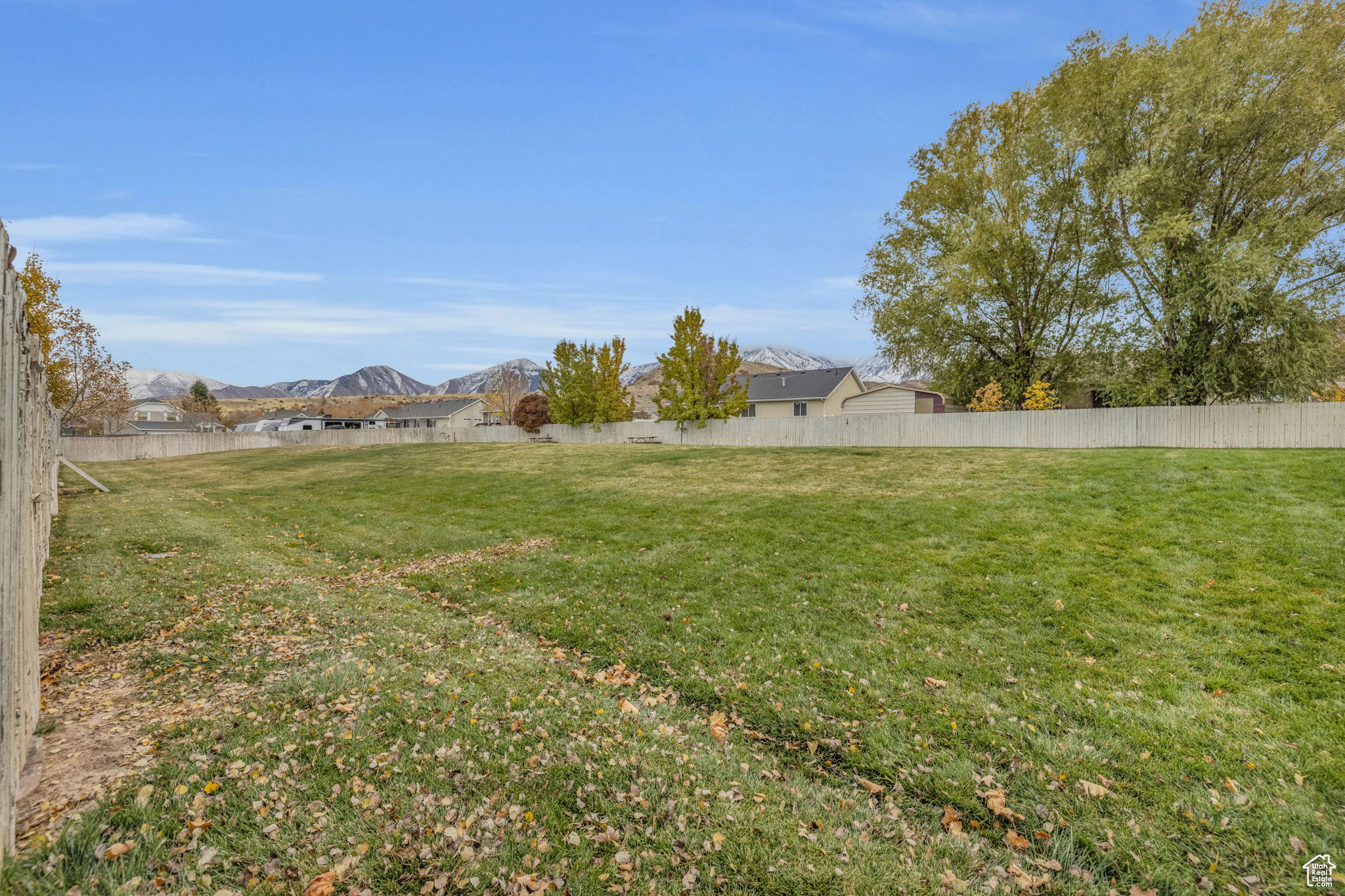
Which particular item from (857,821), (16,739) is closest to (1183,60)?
(857,821)

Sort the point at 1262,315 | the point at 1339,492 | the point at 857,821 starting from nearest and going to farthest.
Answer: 1. the point at 857,821
2. the point at 1339,492
3. the point at 1262,315

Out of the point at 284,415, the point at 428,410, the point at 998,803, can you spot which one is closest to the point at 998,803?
the point at 998,803

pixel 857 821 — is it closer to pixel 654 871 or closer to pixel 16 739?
pixel 654 871

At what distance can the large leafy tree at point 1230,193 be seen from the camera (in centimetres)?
1839

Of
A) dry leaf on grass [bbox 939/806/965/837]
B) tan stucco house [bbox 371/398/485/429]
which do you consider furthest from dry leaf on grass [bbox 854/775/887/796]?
tan stucco house [bbox 371/398/485/429]

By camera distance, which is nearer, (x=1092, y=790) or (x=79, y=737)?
(x=1092, y=790)

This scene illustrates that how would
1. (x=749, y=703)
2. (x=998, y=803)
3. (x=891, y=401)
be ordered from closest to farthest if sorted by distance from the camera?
(x=998, y=803) < (x=749, y=703) < (x=891, y=401)

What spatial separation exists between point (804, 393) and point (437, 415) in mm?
53305

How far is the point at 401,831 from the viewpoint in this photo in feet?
11.0

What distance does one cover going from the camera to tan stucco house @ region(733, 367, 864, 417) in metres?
42.1

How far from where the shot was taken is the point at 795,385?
148ft

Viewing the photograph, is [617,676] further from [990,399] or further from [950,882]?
[990,399]

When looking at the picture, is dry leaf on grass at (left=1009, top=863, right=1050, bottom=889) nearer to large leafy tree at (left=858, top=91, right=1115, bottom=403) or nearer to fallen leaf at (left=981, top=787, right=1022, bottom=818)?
fallen leaf at (left=981, top=787, right=1022, bottom=818)

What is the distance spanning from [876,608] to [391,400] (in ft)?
580
